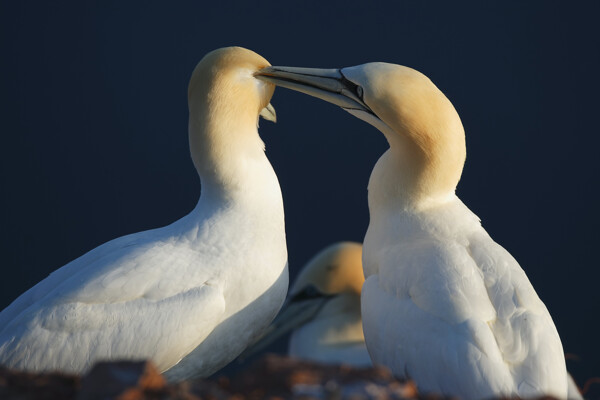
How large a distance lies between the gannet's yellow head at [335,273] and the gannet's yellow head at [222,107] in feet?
3.31

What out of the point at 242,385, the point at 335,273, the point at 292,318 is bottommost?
the point at 292,318

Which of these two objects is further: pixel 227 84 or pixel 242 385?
pixel 227 84

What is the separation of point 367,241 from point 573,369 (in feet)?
12.5

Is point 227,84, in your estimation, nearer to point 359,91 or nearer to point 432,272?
point 359,91

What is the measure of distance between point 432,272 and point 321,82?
1.04m

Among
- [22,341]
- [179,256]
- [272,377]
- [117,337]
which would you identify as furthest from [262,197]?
[272,377]

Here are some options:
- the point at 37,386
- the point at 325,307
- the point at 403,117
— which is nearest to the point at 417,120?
the point at 403,117

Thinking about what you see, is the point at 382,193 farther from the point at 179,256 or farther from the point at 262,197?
the point at 179,256

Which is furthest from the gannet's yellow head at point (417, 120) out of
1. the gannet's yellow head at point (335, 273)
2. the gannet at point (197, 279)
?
the gannet's yellow head at point (335, 273)

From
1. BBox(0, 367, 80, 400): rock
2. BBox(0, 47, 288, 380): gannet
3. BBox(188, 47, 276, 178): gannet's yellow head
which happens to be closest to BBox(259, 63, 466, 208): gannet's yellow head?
BBox(188, 47, 276, 178): gannet's yellow head

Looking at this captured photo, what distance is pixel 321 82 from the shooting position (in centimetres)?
369

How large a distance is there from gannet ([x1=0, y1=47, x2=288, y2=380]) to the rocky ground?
112 centimetres

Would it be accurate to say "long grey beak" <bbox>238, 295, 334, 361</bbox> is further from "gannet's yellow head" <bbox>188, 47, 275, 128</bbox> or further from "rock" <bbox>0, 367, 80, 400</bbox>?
"rock" <bbox>0, 367, 80, 400</bbox>

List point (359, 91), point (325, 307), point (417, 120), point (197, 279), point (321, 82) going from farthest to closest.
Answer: point (325, 307)
point (321, 82)
point (359, 91)
point (417, 120)
point (197, 279)
